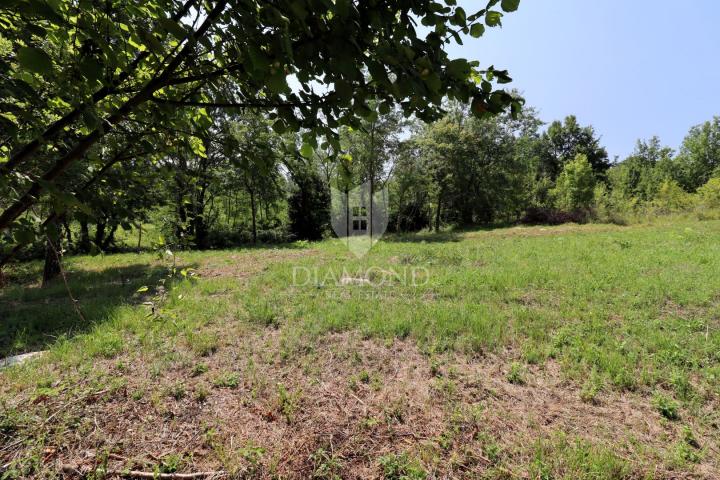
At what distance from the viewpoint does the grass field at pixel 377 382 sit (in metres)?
1.98

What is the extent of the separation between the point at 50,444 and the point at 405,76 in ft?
9.32

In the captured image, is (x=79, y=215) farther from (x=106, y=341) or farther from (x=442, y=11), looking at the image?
(x=106, y=341)

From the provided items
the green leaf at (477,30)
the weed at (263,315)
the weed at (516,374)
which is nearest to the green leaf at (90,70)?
the green leaf at (477,30)

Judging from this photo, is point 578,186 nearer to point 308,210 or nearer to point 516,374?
point 308,210

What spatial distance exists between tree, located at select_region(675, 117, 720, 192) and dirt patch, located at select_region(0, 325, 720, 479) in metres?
36.2

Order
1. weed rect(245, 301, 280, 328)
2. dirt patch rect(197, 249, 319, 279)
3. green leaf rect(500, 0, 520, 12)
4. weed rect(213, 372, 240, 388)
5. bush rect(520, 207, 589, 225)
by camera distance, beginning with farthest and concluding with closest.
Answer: bush rect(520, 207, 589, 225) < dirt patch rect(197, 249, 319, 279) < weed rect(245, 301, 280, 328) < weed rect(213, 372, 240, 388) < green leaf rect(500, 0, 520, 12)

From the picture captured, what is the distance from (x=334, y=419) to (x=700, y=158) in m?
41.0

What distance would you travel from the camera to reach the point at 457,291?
5.16 metres

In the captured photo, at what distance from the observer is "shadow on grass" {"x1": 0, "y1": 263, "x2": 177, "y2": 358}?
3695 millimetres

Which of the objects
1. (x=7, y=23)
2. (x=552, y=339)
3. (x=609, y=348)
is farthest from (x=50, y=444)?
(x=609, y=348)

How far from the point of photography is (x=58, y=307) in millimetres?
4898

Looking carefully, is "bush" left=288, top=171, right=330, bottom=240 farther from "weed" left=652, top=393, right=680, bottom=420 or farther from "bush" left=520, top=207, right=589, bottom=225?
"weed" left=652, top=393, right=680, bottom=420

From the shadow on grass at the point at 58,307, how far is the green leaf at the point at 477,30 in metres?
2.95

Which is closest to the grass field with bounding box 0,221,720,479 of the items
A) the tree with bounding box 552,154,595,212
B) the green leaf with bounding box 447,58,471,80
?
the green leaf with bounding box 447,58,471,80
